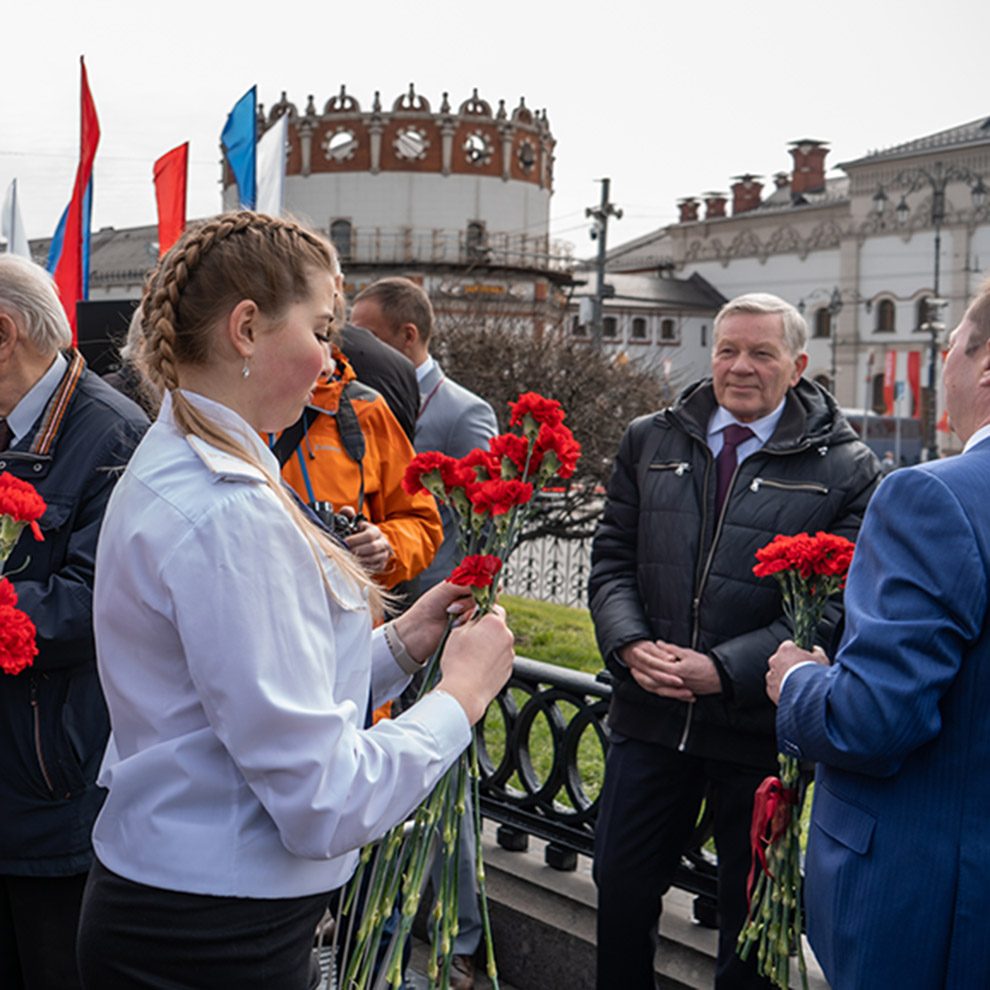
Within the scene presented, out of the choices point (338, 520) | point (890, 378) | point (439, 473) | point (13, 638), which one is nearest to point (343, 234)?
point (890, 378)

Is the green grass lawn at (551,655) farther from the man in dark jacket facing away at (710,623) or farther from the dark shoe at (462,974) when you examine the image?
the dark shoe at (462,974)

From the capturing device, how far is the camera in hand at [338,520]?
Answer: 92.4 inches

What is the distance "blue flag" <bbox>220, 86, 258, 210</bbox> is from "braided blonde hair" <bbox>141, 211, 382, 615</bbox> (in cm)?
607

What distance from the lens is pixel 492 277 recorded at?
1914 inches

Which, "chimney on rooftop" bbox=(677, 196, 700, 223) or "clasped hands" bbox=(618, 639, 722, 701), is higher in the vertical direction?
"chimney on rooftop" bbox=(677, 196, 700, 223)

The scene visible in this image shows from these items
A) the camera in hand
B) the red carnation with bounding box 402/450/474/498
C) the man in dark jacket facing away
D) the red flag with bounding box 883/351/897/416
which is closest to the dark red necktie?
the man in dark jacket facing away

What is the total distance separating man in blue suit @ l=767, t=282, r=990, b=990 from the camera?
197 centimetres

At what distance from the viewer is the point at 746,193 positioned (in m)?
71.2

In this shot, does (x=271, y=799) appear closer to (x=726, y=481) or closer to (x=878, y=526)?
(x=878, y=526)

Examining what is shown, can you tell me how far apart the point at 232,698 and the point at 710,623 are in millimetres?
1985

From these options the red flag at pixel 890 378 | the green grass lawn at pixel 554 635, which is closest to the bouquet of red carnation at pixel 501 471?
the green grass lawn at pixel 554 635

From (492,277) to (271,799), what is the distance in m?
48.1

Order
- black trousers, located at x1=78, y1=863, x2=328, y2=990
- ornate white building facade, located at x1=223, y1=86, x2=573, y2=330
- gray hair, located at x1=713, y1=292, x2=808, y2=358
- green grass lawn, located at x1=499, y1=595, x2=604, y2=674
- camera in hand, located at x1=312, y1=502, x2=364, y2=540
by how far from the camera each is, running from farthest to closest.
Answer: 1. ornate white building facade, located at x1=223, y1=86, x2=573, y2=330
2. green grass lawn, located at x1=499, y1=595, x2=604, y2=674
3. gray hair, located at x1=713, y1=292, x2=808, y2=358
4. camera in hand, located at x1=312, y1=502, x2=364, y2=540
5. black trousers, located at x1=78, y1=863, x2=328, y2=990

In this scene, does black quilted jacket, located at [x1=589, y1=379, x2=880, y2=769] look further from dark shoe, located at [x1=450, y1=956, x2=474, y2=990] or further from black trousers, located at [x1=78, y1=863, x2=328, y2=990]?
black trousers, located at [x1=78, y1=863, x2=328, y2=990]
